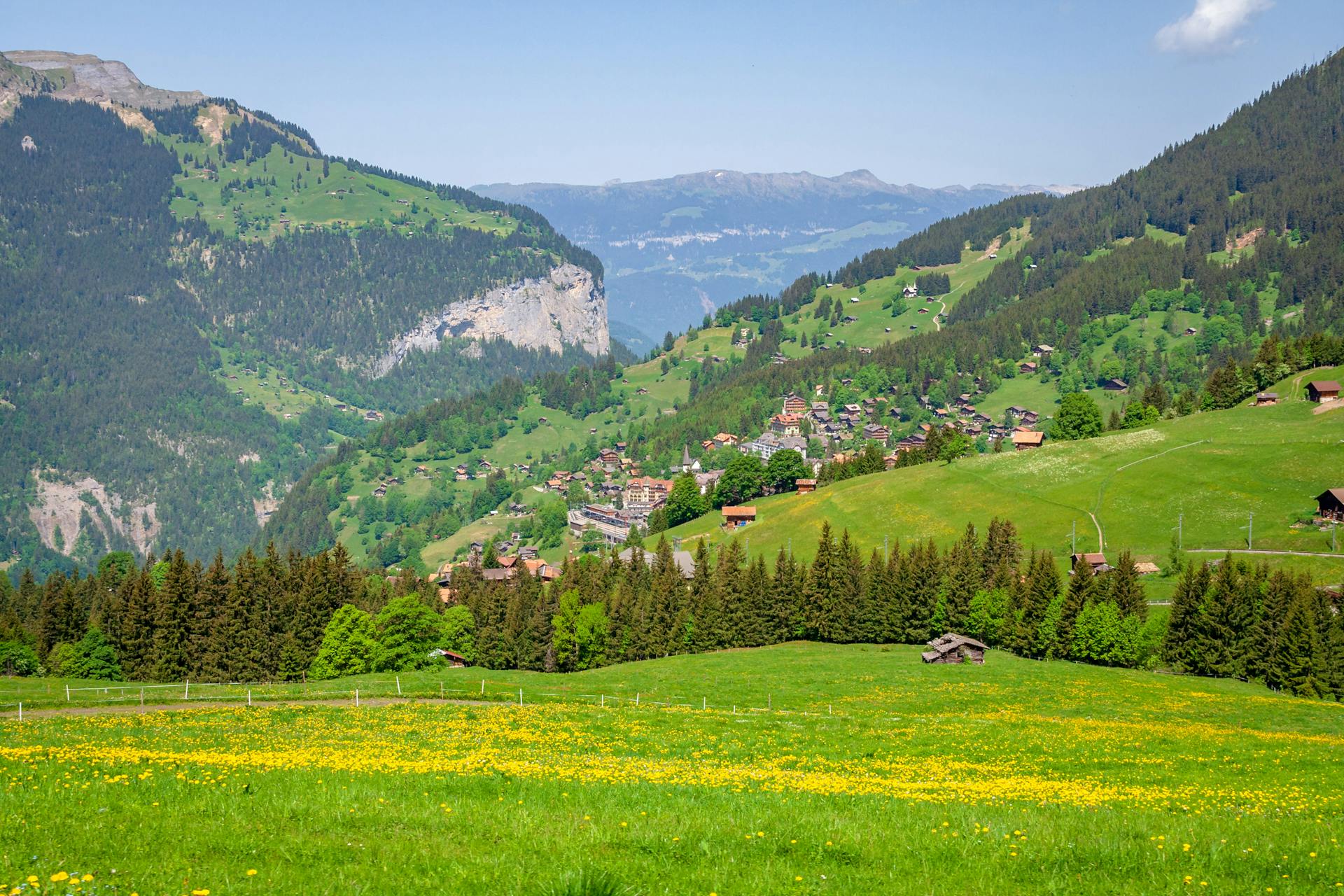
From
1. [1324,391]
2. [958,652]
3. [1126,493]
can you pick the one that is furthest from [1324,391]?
[958,652]

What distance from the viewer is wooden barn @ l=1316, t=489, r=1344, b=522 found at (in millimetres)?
127812

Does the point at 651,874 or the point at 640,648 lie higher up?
the point at 651,874

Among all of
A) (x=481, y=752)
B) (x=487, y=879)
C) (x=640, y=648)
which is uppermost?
(x=487, y=879)

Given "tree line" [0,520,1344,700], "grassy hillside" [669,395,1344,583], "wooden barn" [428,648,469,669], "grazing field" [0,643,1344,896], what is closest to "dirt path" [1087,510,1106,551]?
"grassy hillside" [669,395,1344,583]

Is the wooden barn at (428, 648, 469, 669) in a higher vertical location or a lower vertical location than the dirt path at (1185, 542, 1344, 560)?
lower

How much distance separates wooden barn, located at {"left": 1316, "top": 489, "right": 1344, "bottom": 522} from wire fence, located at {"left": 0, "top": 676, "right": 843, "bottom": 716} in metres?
95.6

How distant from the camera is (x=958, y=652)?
9350 cm

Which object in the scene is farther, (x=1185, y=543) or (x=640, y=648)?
(x=1185, y=543)

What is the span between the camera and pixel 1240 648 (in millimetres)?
87875

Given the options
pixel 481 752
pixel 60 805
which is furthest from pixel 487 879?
pixel 481 752

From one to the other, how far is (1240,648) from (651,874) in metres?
86.2

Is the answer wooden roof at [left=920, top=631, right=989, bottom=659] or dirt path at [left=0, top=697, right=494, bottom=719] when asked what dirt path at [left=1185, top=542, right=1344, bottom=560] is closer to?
wooden roof at [left=920, top=631, right=989, bottom=659]

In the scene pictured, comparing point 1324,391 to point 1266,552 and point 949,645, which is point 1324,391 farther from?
point 949,645

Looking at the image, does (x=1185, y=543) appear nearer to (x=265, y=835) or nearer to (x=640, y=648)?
(x=640, y=648)
